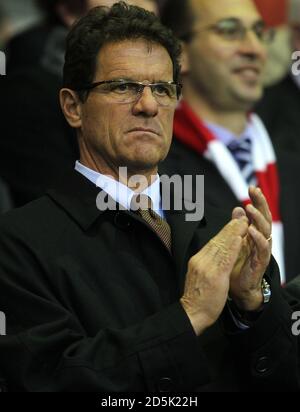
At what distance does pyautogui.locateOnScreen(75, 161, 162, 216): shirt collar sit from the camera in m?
2.85

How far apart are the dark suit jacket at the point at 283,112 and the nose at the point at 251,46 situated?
1.68ft

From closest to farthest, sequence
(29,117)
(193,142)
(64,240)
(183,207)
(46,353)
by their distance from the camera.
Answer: (46,353), (64,240), (183,207), (29,117), (193,142)

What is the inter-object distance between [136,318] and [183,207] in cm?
40

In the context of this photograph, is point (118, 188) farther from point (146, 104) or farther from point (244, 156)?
point (244, 156)

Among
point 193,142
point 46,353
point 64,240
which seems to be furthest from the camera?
point 193,142

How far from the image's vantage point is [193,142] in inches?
164

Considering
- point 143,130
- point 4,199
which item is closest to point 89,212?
point 143,130

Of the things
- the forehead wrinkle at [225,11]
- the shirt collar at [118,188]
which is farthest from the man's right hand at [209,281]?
the forehead wrinkle at [225,11]

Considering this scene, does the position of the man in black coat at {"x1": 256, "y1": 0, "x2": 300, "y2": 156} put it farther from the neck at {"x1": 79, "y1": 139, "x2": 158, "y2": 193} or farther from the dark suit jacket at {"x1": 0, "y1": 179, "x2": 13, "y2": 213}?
the neck at {"x1": 79, "y1": 139, "x2": 158, "y2": 193}

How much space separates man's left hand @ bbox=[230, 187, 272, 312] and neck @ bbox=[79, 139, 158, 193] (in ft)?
0.95

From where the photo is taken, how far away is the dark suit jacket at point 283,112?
4805 millimetres

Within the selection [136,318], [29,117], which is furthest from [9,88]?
[136,318]

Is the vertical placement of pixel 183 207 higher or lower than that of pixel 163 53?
lower

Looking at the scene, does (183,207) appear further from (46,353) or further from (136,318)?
(46,353)
